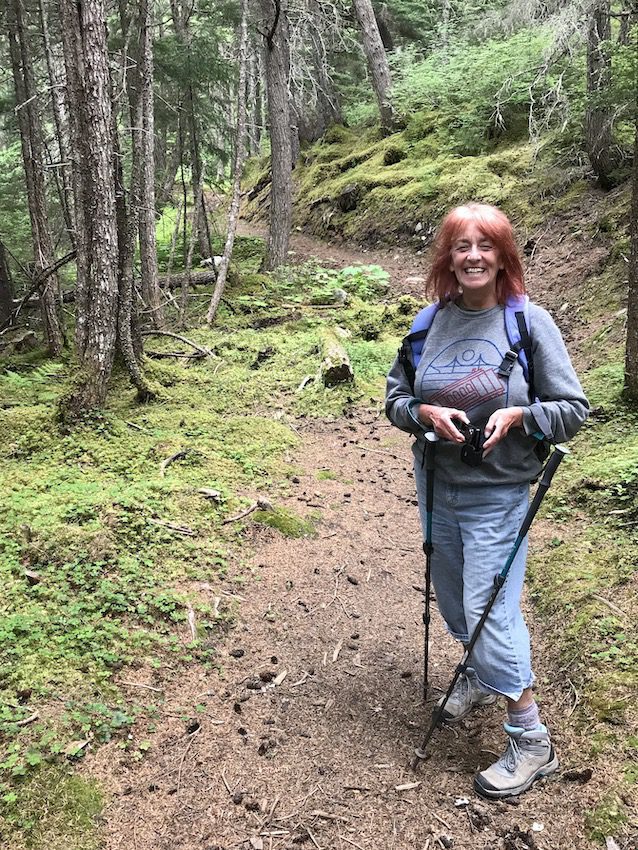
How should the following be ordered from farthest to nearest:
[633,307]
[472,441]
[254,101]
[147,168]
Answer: [254,101]
[147,168]
[633,307]
[472,441]

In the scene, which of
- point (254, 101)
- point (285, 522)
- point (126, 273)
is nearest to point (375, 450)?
point (285, 522)

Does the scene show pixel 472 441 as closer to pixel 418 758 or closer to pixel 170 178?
pixel 418 758

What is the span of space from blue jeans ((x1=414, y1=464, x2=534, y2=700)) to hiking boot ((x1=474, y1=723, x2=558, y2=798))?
22cm

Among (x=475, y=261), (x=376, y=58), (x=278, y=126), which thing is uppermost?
(x=376, y=58)

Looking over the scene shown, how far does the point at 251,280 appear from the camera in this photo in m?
13.4

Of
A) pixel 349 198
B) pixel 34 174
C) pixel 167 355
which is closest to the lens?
pixel 167 355

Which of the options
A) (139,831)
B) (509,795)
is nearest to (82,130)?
(139,831)

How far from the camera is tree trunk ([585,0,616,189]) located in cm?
818

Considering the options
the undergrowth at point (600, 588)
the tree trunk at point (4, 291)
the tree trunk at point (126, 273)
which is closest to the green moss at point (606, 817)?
the undergrowth at point (600, 588)

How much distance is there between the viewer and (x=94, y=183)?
535 centimetres

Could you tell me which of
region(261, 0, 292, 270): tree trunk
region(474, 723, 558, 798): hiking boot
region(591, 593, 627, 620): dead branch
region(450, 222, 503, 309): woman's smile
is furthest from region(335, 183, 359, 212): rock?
region(474, 723, 558, 798): hiking boot

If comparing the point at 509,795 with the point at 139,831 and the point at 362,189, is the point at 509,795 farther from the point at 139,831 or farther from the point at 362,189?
the point at 362,189

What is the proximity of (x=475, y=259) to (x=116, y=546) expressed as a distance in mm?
2868

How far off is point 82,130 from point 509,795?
18.9ft
